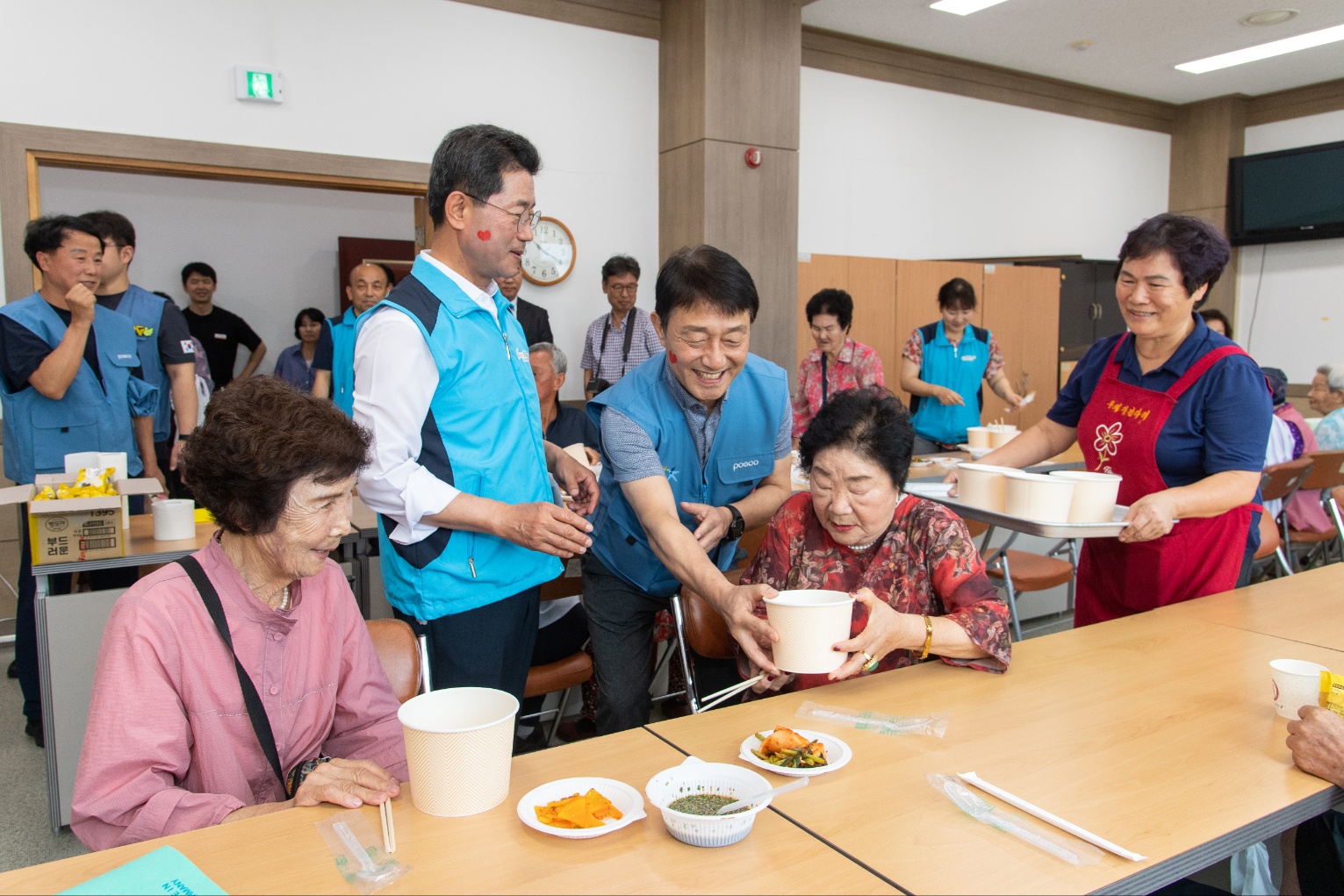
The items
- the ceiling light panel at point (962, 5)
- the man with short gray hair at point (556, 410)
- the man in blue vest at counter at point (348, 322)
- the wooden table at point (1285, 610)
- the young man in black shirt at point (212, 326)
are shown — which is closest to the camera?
the wooden table at point (1285, 610)

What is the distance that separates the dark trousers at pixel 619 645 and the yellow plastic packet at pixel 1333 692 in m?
1.34

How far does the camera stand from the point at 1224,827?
1192 mm

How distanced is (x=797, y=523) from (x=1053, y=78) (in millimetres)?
7515

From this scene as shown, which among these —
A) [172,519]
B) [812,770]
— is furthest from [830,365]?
[812,770]

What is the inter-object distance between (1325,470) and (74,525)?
5.38 meters

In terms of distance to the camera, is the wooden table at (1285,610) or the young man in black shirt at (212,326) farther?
the young man in black shirt at (212,326)

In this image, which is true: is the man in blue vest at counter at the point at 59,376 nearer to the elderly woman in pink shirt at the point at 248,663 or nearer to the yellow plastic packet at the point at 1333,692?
the elderly woman in pink shirt at the point at 248,663

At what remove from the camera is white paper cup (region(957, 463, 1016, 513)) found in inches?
90.6

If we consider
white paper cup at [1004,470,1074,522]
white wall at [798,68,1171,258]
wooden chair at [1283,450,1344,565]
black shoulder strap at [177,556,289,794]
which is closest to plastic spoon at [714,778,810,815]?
black shoulder strap at [177,556,289,794]

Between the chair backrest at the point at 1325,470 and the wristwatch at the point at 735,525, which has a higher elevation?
the wristwatch at the point at 735,525

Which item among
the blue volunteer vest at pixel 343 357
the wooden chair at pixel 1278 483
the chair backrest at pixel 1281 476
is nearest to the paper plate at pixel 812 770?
the blue volunteer vest at pixel 343 357

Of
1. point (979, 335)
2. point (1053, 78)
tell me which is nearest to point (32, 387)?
point (979, 335)

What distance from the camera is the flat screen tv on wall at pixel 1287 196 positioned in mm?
8039

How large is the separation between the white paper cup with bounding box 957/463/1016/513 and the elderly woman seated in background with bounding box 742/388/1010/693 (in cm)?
44
